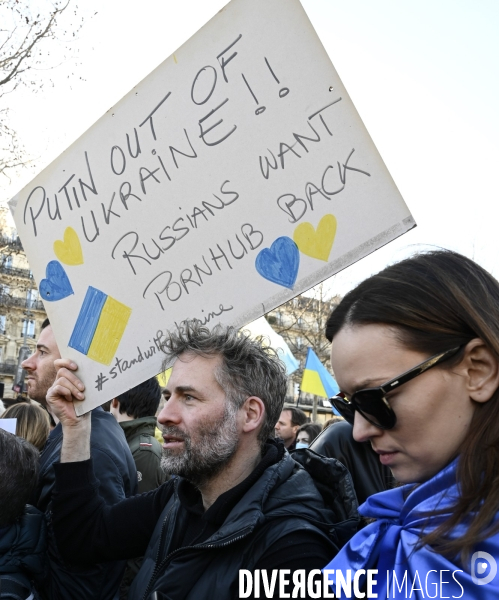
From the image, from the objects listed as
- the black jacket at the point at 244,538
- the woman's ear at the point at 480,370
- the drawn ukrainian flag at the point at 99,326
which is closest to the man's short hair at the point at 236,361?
the drawn ukrainian flag at the point at 99,326

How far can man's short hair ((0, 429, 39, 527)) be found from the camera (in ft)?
7.75

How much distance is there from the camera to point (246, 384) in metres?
2.35

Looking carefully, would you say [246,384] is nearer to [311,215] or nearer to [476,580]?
[311,215]

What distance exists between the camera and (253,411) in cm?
233

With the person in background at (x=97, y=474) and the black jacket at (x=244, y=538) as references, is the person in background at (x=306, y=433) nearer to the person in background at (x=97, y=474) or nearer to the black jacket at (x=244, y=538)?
the person in background at (x=97, y=474)

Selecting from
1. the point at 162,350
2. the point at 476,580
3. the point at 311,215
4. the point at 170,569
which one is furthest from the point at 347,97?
the point at 170,569

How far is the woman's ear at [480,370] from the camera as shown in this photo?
1.37 m

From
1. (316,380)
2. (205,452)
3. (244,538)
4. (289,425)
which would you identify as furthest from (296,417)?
(244,538)

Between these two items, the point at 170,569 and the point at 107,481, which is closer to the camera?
the point at 170,569

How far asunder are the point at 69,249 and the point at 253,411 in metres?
0.96

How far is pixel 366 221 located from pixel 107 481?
1519 millimetres

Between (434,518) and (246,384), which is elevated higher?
(246,384)

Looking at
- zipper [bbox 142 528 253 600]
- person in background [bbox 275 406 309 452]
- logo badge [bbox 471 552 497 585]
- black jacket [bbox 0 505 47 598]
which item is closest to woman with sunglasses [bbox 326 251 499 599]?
logo badge [bbox 471 552 497 585]

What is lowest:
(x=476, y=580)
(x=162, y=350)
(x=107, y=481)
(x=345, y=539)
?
(x=345, y=539)
